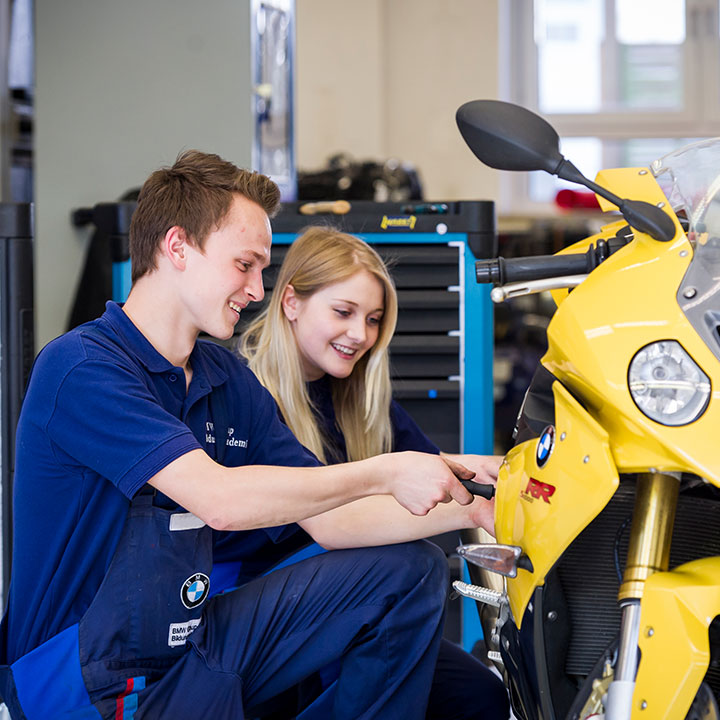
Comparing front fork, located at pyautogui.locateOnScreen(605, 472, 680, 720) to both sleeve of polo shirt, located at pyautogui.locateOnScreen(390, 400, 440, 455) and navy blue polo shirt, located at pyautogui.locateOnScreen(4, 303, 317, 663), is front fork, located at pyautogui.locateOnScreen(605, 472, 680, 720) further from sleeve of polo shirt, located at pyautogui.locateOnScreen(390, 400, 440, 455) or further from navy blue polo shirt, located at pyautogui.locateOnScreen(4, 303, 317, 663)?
sleeve of polo shirt, located at pyautogui.locateOnScreen(390, 400, 440, 455)

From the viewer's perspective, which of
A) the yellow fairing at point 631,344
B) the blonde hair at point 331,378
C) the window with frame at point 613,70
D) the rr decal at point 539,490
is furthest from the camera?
the window with frame at point 613,70

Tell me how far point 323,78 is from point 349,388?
12.4 feet

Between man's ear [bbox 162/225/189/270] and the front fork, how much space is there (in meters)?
0.71

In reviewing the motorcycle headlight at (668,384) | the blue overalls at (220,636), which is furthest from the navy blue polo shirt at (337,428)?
the motorcycle headlight at (668,384)

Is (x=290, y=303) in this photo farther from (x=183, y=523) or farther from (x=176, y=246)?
(x=183, y=523)

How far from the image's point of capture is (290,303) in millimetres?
2006

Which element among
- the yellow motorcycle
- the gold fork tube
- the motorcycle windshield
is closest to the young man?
the yellow motorcycle

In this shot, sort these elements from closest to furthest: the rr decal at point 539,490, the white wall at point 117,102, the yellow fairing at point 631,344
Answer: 1. the yellow fairing at point 631,344
2. the rr decal at point 539,490
3. the white wall at point 117,102

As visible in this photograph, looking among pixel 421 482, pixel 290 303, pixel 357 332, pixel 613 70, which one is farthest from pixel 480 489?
pixel 613 70

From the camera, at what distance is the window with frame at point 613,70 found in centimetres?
594

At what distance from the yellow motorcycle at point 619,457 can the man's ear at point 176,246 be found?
497 mm

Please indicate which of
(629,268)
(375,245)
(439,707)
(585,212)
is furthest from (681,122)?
(629,268)

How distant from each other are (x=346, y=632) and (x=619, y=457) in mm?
608

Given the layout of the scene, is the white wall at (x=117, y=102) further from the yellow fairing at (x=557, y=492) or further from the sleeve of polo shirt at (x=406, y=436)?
the yellow fairing at (x=557, y=492)
